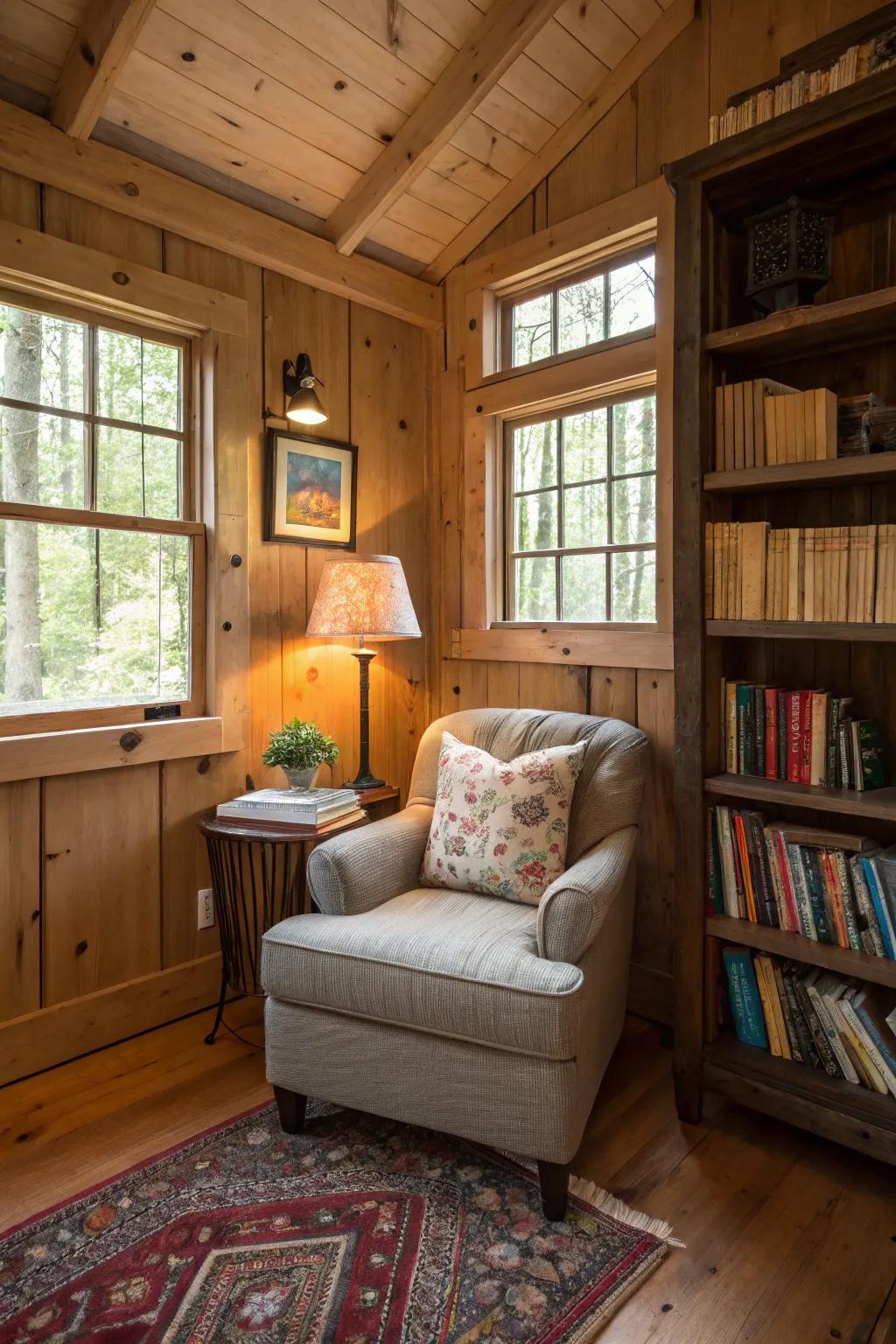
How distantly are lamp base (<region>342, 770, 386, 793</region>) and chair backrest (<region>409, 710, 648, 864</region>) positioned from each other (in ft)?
0.69

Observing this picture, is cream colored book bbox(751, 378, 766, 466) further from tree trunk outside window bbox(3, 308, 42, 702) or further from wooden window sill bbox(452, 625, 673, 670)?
tree trunk outside window bbox(3, 308, 42, 702)

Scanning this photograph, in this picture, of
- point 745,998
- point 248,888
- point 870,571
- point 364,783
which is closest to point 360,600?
point 364,783

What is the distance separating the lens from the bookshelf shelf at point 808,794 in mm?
1664

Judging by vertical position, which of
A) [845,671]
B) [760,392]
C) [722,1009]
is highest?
[760,392]

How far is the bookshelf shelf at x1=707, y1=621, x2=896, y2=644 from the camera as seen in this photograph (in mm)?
1663

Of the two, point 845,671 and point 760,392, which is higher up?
point 760,392

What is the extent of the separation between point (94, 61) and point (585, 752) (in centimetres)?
209

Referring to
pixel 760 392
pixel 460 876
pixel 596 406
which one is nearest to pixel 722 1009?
A: pixel 460 876

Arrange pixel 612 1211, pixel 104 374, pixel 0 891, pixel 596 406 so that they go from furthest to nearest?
1. pixel 596 406
2. pixel 104 374
3. pixel 0 891
4. pixel 612 1211

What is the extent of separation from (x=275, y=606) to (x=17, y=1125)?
1555 millimetres

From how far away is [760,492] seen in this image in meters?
2.03

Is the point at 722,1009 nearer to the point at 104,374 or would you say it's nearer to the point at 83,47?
the point at 104,374

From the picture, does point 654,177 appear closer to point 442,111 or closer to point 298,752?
point 442,111

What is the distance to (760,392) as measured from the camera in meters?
1.86
